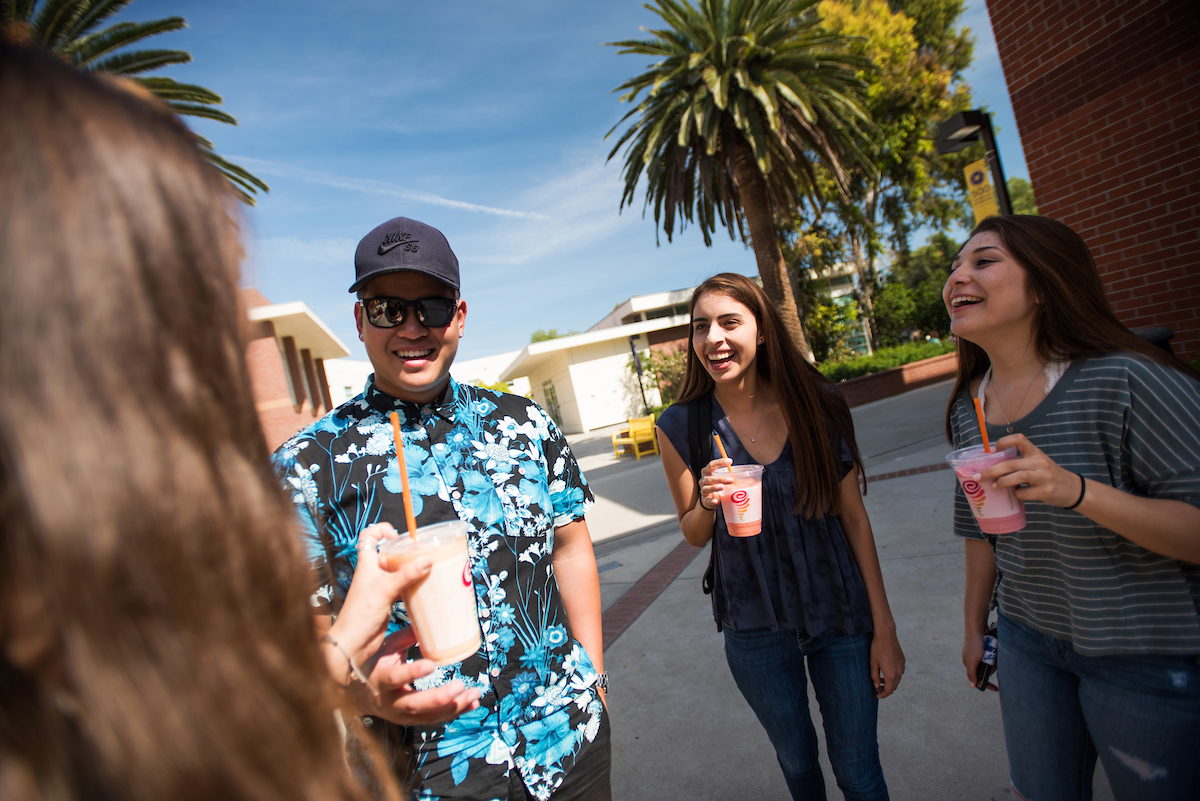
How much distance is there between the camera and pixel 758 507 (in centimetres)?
224

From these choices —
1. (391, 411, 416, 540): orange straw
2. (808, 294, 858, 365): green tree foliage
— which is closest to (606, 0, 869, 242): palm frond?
(808, 294, 858, 365): green tree foliage

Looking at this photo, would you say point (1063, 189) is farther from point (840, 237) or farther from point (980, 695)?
point (840, 237)

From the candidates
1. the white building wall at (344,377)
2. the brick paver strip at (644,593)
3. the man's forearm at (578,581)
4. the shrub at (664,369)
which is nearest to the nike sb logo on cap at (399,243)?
the man's forearm at (578,581)

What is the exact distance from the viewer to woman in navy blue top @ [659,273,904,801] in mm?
2186

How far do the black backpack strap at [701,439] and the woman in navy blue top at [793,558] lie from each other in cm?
1

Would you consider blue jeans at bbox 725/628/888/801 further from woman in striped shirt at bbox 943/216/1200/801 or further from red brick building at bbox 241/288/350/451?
red brick building at bbox 241/288/350/451

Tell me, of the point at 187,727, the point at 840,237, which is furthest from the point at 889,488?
the point at 840,237

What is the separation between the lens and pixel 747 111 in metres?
13.1

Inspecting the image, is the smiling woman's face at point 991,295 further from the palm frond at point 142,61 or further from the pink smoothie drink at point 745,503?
the palm frond at point 142,61

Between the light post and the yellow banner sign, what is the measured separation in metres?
0.06

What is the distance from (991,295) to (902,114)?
78.4 ft

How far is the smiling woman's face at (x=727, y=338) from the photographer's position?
96.6 inches

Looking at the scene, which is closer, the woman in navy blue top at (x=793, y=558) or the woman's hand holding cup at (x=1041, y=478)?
the woman's hand holding cup at (x=1041, y=478)

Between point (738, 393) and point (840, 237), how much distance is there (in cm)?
2542
